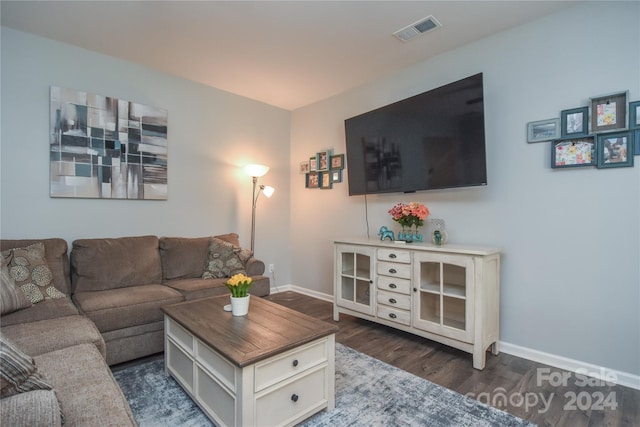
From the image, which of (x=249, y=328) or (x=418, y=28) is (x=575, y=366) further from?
(x=418, y=28)

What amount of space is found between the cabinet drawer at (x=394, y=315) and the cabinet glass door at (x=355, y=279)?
11 cm

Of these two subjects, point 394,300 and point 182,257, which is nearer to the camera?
point 394,300

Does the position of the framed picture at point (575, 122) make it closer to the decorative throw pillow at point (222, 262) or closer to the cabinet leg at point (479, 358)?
the cabinet leg at point (479, 358)

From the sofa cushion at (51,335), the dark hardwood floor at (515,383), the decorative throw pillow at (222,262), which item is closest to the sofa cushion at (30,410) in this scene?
the sofa cushion at (51,335)

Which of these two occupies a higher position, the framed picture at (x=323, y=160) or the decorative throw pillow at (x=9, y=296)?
the framed picture at (x=323, y=160)

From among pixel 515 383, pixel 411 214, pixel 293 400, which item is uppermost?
pixel 411 214

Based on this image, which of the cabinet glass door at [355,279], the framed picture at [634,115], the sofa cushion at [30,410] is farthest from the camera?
the cabinet glass door at [355,279]

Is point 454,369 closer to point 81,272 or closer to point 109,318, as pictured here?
point 109,318

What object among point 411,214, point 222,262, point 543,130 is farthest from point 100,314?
point 543,130

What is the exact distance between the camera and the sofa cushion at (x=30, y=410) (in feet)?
2.43

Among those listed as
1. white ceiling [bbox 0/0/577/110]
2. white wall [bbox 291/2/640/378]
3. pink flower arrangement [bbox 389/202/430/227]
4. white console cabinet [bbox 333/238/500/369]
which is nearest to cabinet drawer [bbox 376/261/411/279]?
white console cabinet [bbox 333/238/500/369]

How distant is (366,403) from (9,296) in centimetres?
219

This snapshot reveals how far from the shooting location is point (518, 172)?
2420 millimetres

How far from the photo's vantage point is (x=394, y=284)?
2674mm
